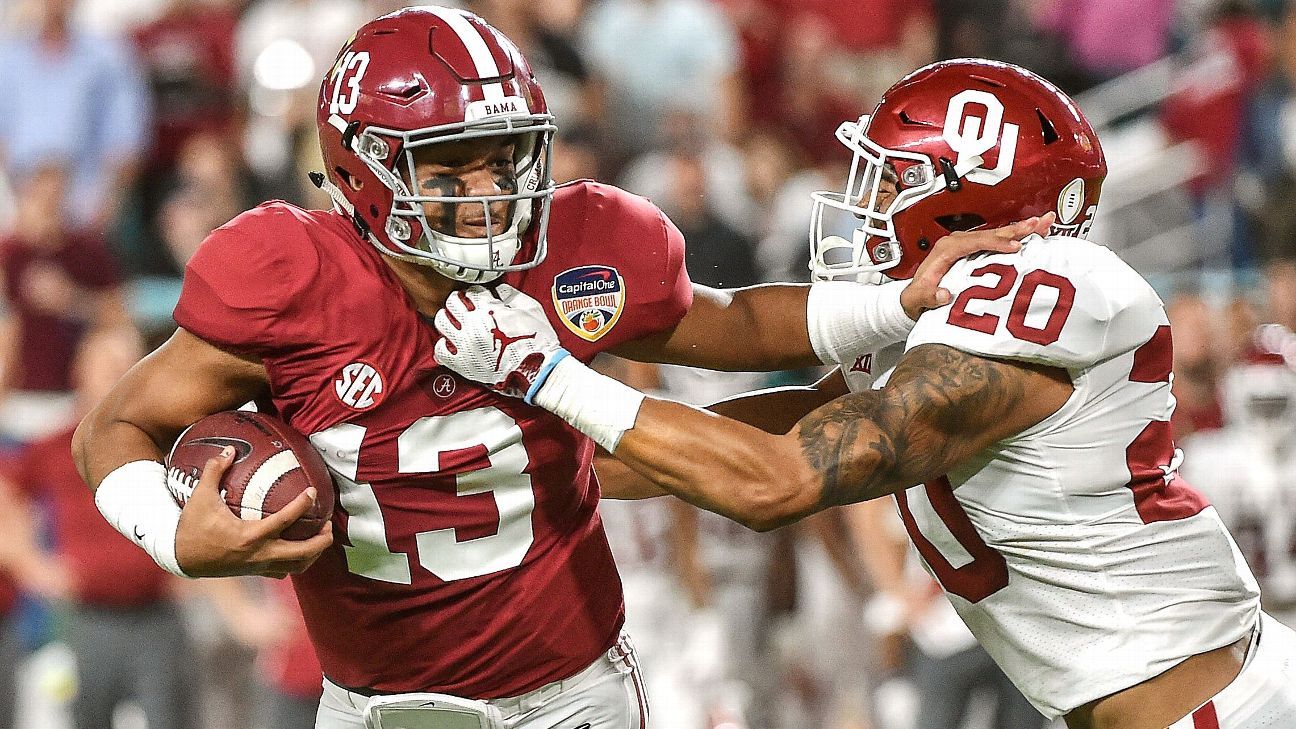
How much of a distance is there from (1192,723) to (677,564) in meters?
3.73

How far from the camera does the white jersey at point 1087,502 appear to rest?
9.12 feet

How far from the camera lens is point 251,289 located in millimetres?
2797

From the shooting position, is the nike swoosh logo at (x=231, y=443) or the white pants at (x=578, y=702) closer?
the nike swoosh logo at (x=231, y=443)

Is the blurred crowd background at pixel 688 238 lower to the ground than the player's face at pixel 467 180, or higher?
lower

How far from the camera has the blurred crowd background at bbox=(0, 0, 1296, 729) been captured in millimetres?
5988

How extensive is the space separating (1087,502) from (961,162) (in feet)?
2.12

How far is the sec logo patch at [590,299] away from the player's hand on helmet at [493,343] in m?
0.17

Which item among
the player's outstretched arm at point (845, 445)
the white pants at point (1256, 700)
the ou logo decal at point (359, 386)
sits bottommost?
the white pants at point (1256, 700)

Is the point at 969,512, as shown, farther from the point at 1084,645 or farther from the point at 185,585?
the point at 185,585

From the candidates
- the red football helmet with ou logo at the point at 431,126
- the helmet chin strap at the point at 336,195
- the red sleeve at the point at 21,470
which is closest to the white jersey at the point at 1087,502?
the red football helmet with ou logo at the point at 431,126

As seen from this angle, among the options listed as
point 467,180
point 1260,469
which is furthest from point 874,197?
point 1260,469

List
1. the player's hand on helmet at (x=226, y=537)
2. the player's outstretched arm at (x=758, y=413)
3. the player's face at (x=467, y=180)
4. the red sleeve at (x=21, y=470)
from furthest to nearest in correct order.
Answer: the red sleeve at (x=21, y=470) < the player's outstretched arm at (x=758, y=413) < the player's face at (x=467, y=180) < the player's hand on helmet at (x=226, y=537)

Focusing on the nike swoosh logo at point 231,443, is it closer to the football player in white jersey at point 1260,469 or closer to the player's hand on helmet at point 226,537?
the player's hand on helmet at point 226,537

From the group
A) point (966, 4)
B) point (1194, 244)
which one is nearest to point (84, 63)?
point (966, 4)
